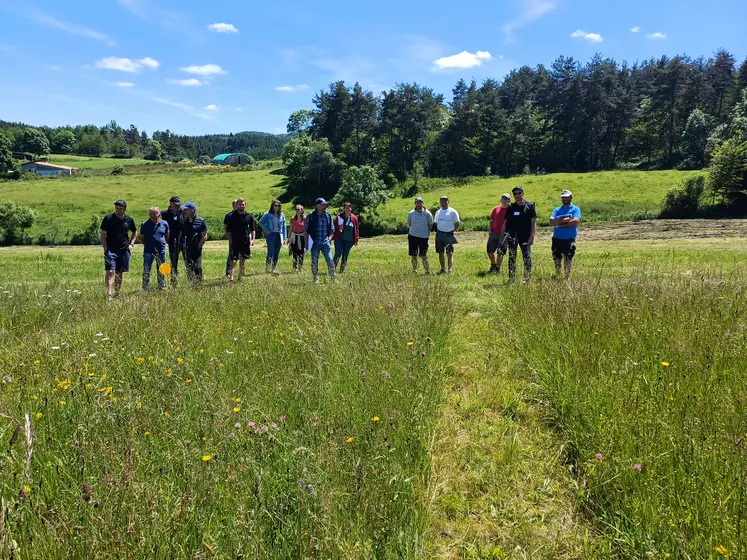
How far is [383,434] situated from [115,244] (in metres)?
8.20

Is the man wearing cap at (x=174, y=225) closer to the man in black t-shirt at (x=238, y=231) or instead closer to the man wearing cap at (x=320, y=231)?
the man in black t-shirt at (x=238, y=231)

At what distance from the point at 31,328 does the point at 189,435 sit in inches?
160

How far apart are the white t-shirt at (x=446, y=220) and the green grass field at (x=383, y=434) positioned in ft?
17.0

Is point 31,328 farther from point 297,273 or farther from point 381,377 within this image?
point 297,273

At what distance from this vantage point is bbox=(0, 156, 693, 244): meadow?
37062 mm

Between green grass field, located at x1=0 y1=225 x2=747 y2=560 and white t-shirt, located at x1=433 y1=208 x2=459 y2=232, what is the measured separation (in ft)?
17.0

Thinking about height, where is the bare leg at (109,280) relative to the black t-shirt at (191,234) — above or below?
below

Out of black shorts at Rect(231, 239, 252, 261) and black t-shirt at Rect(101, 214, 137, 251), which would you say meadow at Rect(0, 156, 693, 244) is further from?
black t-shirt at Rect(101, 214, 137, 251)

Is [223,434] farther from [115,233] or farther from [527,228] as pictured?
[115,233]

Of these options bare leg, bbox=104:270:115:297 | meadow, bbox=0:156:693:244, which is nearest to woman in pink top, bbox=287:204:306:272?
bare leg, bbox=104:270:115:297

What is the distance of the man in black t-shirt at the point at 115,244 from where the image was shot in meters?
8.55

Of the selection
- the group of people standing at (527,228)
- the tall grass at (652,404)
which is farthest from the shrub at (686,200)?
the tall grass at (652,404)

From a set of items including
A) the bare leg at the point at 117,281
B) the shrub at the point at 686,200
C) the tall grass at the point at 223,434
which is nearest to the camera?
the tall grass at the point at 223,434

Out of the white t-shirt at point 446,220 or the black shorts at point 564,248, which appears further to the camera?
the white t-shirt at point 446,220
